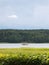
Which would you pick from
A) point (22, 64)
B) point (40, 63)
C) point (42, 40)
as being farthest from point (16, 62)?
point (42, 40)

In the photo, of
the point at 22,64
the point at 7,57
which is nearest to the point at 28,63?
the point at 22,64

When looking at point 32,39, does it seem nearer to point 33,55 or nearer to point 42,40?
point 42,40

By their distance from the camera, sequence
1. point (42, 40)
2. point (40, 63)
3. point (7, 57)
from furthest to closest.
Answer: point (42, 40)
point (7, 57)
point (40, 63)

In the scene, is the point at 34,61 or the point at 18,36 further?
the point at 18,36

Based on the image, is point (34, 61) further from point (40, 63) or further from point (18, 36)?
point (18, 36)

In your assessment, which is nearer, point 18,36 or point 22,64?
point 22,64

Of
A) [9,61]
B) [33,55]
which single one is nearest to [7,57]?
[9,61]

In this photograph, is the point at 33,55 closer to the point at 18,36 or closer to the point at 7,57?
the point at 7,57

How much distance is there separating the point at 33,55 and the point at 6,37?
4084 centimetres

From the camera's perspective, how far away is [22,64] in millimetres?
16781

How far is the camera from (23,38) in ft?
193

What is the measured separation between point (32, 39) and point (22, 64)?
137ft

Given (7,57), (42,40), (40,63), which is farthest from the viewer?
(42,40)

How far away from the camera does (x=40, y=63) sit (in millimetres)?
16266
